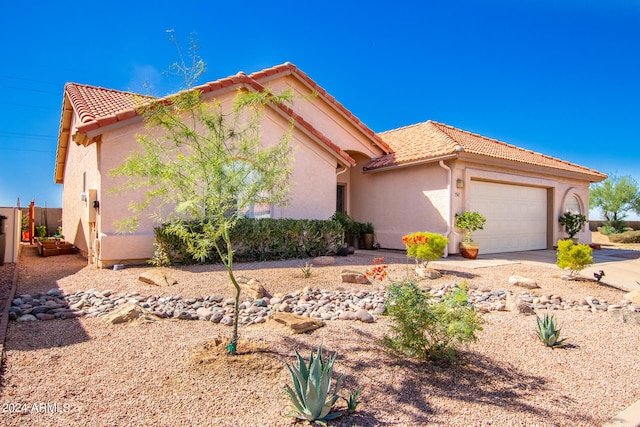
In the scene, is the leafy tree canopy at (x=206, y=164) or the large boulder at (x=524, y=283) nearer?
the leafy tree canopy at (x=206, y=164)

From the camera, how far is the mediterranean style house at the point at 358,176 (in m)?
9.57

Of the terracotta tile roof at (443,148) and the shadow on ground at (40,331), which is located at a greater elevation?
the terracotta tile roof at (443,148)

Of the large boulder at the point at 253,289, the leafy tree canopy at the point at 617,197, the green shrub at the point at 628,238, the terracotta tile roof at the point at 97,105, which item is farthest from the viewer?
the leafy tree canopy at the point at 617,197

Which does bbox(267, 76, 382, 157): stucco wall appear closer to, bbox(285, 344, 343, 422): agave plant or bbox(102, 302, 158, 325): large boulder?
bbox(102, 302, 158, 325): large boulder

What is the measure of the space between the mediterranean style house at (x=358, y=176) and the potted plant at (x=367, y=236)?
567 mm

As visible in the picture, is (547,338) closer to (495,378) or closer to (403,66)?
(495,378)

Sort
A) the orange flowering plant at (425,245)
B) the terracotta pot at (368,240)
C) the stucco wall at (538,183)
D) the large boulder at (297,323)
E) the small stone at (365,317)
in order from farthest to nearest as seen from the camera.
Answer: the terracotta pot at (368,240), the stucco wall at (538,183), the orange flowering plant at (425,245), the small stone at (365,317), the large boulder at (297,323)

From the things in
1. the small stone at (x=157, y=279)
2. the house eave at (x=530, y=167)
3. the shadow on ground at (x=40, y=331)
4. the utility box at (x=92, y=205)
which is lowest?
the shadow on ground at (x=40, y=331)

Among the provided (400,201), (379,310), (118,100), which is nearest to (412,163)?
(400,201)

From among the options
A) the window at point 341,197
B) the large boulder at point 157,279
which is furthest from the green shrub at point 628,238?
the large boulder at point 157,279

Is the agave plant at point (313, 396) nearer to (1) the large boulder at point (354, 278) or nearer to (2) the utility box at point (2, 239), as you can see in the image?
(1) the large boulder at point (354, 278)

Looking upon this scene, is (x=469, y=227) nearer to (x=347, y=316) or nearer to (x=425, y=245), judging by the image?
(x=425, y=245)

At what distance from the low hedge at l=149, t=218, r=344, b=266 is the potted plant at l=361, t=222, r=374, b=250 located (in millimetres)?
2915

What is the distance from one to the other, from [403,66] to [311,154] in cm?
692
